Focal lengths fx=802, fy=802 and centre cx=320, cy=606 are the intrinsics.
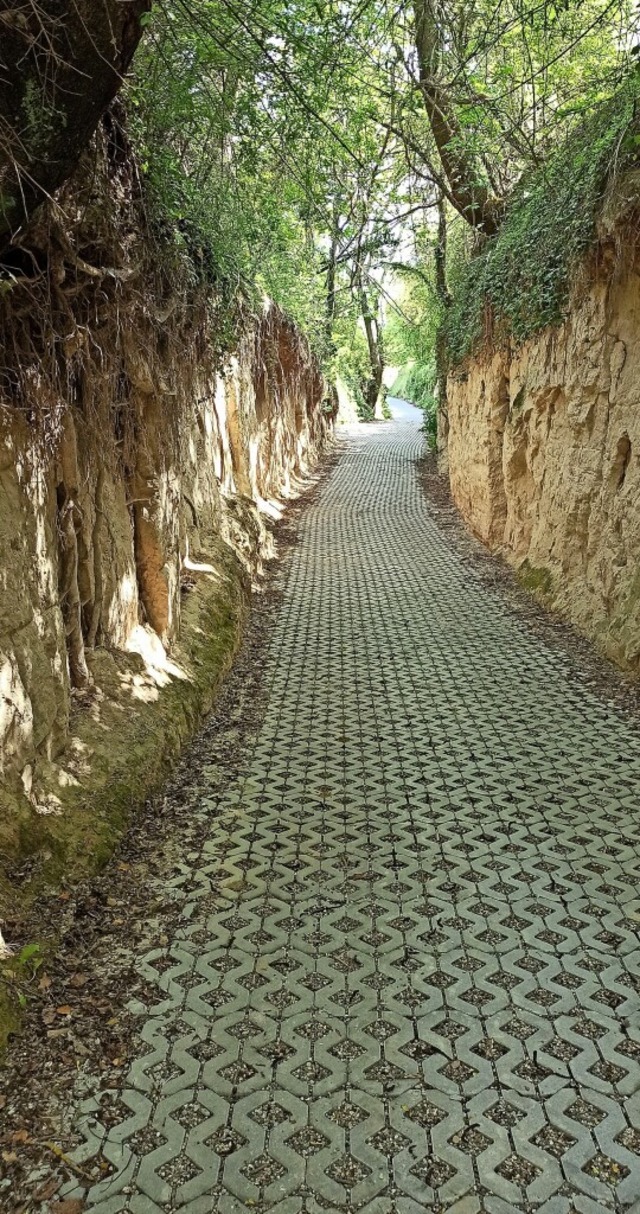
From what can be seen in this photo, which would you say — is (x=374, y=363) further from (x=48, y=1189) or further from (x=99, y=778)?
(x=48, y=1189)

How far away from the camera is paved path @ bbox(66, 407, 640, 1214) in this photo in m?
2.45

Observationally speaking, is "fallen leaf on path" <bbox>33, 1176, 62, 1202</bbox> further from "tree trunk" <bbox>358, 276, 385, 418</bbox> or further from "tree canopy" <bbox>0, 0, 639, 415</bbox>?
"tree trunk" <bbox>358, 276, 385, 418</bbox>

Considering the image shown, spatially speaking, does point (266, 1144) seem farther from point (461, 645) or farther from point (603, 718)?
point (461, 645)

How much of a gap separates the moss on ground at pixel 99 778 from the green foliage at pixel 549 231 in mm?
4880

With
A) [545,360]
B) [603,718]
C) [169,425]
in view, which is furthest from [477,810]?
[545,360]

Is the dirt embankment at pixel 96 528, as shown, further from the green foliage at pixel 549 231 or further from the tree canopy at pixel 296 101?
the green foliage at pixel 549 231

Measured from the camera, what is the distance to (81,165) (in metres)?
4.03

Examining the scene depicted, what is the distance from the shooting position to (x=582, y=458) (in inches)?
308

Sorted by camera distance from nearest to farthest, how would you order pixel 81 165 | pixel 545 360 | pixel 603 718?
pixel 81 165, pixel 603 718, pixel 545 360

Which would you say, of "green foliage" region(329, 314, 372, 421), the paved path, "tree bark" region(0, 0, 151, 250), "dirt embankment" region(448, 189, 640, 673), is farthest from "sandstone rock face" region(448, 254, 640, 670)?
"green foliage" region(329, 314, 372, 421)

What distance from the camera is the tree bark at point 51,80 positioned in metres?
2.65

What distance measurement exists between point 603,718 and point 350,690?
1948mm

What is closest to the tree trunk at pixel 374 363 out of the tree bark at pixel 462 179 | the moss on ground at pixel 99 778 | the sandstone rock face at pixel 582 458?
the tree bark at pixel 462 179

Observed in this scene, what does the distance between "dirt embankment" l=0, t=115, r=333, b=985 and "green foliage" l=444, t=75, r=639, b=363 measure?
3.48 meters
